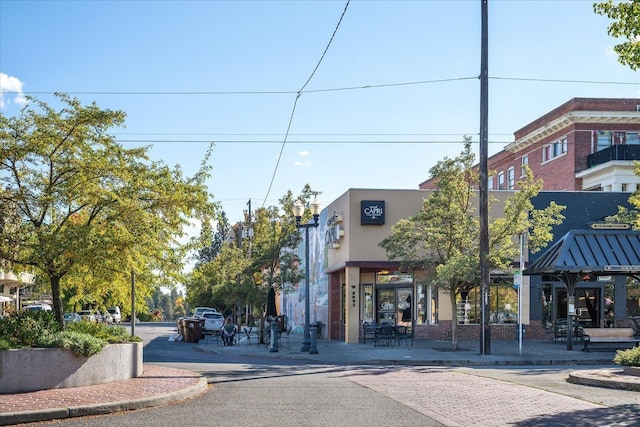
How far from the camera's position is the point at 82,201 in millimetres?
14914

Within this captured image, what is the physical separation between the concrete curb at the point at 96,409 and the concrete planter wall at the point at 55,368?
1714 mm

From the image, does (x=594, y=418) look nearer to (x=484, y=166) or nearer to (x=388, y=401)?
(x=388, y=401)

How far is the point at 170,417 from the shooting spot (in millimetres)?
10844

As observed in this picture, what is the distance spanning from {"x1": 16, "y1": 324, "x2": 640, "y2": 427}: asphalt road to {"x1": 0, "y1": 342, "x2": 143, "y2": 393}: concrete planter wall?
1947 millimetres

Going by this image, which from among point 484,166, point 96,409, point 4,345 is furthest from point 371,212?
point 96,409

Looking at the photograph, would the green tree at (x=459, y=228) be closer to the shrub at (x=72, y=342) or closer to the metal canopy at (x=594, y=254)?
the metal canopy at (x=594, y=254)

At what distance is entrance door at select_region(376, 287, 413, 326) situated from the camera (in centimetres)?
3331

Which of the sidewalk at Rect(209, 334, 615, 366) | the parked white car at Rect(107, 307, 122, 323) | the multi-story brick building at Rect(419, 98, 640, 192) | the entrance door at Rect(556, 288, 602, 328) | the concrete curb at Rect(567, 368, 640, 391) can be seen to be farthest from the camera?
the parked white car at Rect(107, 307, 122, 323)

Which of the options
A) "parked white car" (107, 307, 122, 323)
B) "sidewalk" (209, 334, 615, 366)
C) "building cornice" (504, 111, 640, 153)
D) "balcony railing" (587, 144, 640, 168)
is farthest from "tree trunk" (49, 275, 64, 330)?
"parked white car" (107, 307, 122, 323)

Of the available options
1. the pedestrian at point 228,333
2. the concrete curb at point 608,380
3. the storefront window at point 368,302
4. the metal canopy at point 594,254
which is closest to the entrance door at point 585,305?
the metal canopy at point 594,254

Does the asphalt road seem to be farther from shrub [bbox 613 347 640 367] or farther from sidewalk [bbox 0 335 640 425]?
shrub [bbox 613 347 640 367]

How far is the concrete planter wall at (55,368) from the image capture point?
40.9ft

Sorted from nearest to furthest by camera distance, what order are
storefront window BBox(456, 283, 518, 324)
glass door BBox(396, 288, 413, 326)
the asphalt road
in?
the asphalt road < storefront window BBox(456, 283, 518, 324) < glass door BBox(396, 288, 413, 326)

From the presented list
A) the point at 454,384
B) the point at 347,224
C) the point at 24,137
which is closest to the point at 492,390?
the point at 454,384
